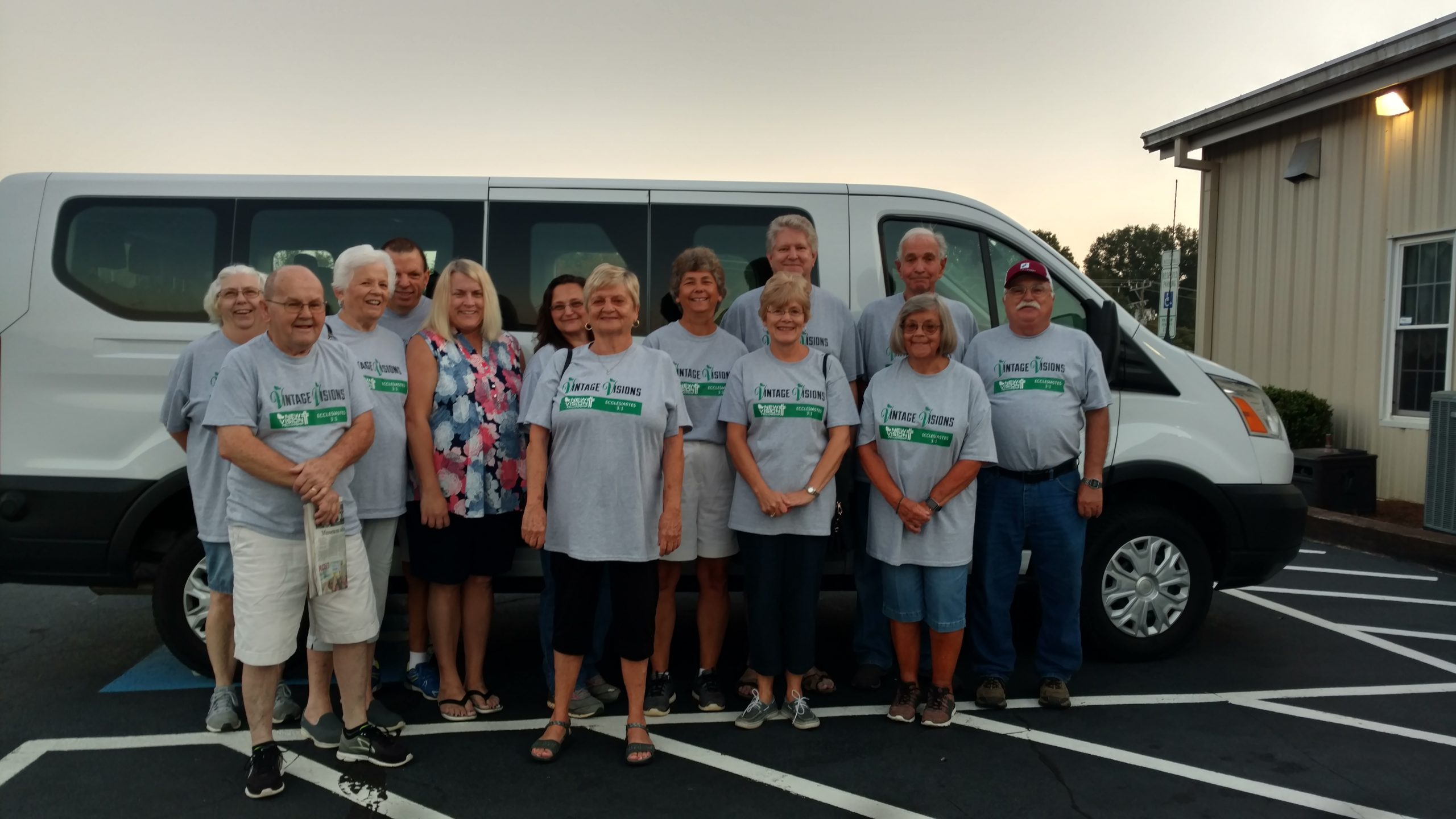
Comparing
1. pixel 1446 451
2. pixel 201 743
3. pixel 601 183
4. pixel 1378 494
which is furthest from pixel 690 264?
pixel 1378 494

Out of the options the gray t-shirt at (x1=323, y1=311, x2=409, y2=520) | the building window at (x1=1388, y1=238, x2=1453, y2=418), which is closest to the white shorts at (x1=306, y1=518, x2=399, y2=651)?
the gray t-shirt at (x1=323, y1=311, x2=409, y2=520)

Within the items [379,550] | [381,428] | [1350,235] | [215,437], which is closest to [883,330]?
[381,428]

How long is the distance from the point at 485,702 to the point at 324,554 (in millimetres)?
1125

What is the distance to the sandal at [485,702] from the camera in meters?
4.01

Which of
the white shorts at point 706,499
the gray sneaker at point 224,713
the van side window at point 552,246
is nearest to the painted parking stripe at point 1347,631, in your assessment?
the white shorts at point 706,499

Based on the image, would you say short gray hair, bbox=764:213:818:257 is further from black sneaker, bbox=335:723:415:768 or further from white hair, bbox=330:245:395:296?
black sneaker, bbox=335:723:415:768

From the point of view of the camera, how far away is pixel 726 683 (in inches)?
176

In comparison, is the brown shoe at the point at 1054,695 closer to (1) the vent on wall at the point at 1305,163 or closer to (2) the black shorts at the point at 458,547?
(2) the black shorts at the point at 458,547

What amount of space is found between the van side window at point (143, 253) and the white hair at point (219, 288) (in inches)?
13.7

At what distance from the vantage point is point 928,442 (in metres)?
3.79

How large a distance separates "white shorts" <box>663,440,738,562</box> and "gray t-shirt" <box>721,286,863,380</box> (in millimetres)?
499

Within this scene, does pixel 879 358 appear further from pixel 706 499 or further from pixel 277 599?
pixel 277 599

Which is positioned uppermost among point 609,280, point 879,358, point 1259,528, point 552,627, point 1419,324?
point 1419,324

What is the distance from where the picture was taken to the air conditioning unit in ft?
23.9
